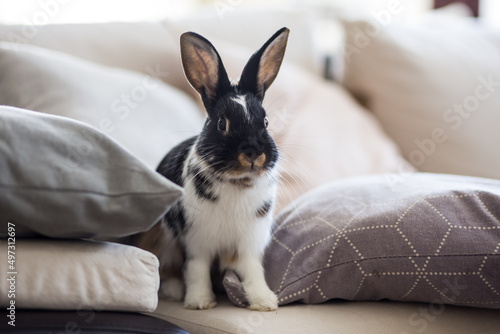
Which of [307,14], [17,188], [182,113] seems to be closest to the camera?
[17,188]

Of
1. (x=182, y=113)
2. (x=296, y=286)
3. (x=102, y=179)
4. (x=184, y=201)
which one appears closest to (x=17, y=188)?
(x=102, y=179)

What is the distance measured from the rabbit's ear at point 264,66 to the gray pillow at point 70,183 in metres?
0.31

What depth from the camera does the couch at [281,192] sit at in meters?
0.75

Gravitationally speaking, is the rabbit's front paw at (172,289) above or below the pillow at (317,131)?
below

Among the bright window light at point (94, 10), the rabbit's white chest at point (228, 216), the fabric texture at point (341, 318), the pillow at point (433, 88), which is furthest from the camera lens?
the bright window light at point (94, 10)

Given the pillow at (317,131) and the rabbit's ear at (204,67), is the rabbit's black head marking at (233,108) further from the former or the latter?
the pillow at (317,131)

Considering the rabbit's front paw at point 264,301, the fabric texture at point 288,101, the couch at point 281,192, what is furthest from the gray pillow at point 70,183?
the fabric texture at point 288,101

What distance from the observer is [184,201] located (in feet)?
3.37

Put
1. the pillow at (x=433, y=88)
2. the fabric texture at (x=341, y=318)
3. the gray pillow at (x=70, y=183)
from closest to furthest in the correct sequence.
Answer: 1. the gray pillow at (x=70, y=183)
2. the fabric texture at (x=341, y=318)
3. the pillow at (x=433, y=88)

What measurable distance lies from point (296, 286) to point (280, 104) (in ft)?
2.56

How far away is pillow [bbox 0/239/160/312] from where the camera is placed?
747 mm

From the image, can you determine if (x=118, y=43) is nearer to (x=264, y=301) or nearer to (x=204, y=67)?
(x=204, y=67)

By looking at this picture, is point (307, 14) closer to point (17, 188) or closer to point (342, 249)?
point (342, 249)

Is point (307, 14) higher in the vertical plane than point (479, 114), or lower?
higher
